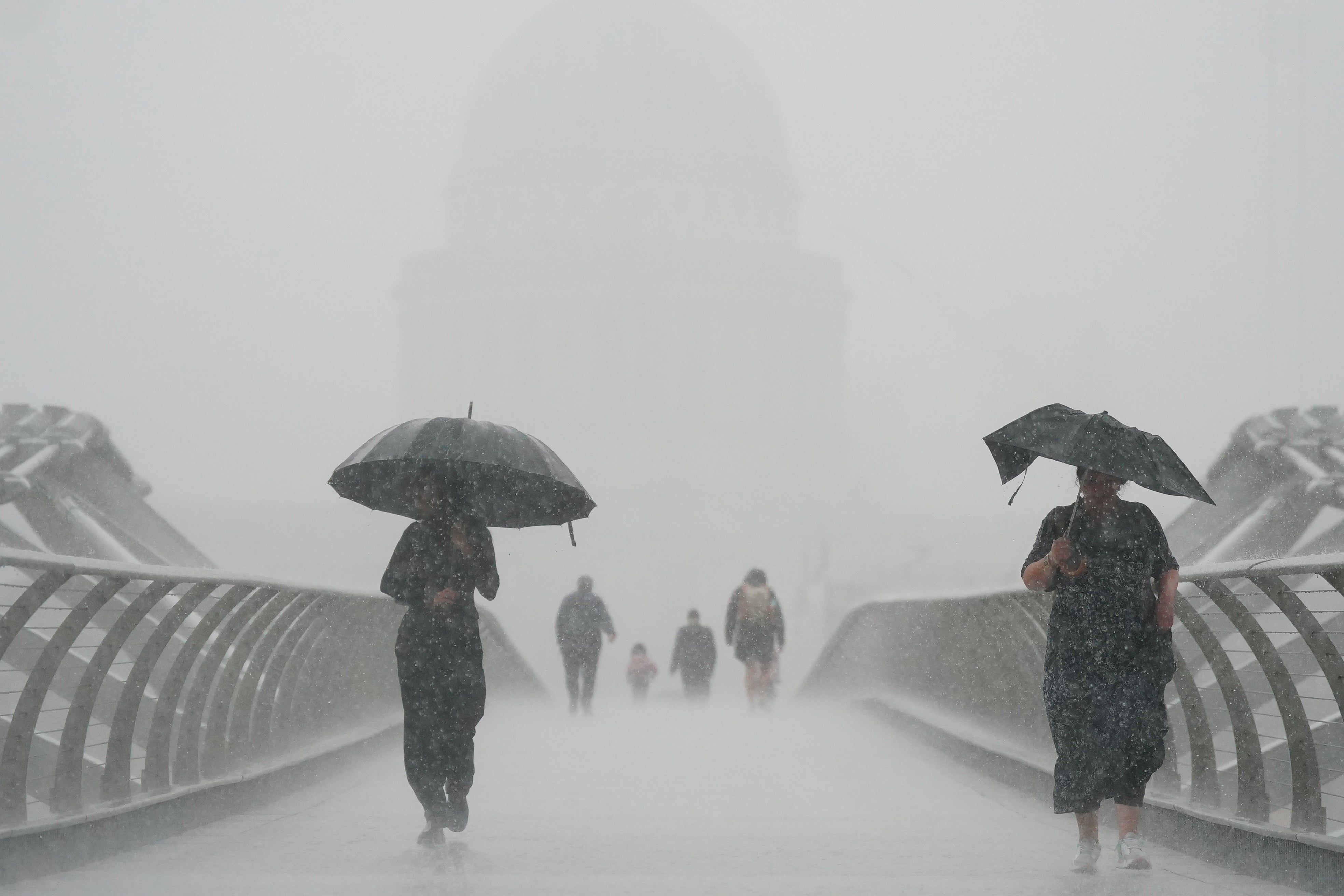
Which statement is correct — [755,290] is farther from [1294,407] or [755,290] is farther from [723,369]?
[1294,407]

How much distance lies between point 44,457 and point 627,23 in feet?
252

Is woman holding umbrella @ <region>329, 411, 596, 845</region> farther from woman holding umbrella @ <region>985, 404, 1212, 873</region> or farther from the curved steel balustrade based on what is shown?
woman holding umbrella @ <region>985, 404, 1212, 873</region>

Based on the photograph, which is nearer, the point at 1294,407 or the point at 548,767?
the point at 548,767

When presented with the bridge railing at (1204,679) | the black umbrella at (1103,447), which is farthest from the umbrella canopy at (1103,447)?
the bridge railing at (1204,679)

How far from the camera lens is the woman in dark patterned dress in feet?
19.2

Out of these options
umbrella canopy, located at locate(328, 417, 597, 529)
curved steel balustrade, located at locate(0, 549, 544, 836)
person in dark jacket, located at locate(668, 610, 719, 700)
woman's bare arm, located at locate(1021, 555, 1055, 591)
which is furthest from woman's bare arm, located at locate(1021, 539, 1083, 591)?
person in dark jacket, located at locate(668, 610, 719, 700)

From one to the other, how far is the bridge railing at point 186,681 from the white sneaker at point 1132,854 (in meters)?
3.45

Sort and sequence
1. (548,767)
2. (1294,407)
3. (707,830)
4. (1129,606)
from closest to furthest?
(1129,606) < (707,830) < (548,767) < (1294,407)

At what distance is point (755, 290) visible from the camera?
77.6 m

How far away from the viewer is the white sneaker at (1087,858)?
230 inches

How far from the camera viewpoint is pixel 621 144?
85812 millimetres

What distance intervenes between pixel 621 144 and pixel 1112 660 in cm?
8144

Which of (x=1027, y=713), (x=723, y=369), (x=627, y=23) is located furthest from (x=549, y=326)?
(x=1027, y=713)

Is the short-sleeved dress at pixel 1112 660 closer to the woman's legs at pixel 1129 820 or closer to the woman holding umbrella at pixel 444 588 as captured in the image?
the woman's legs at pixel 1129 820
